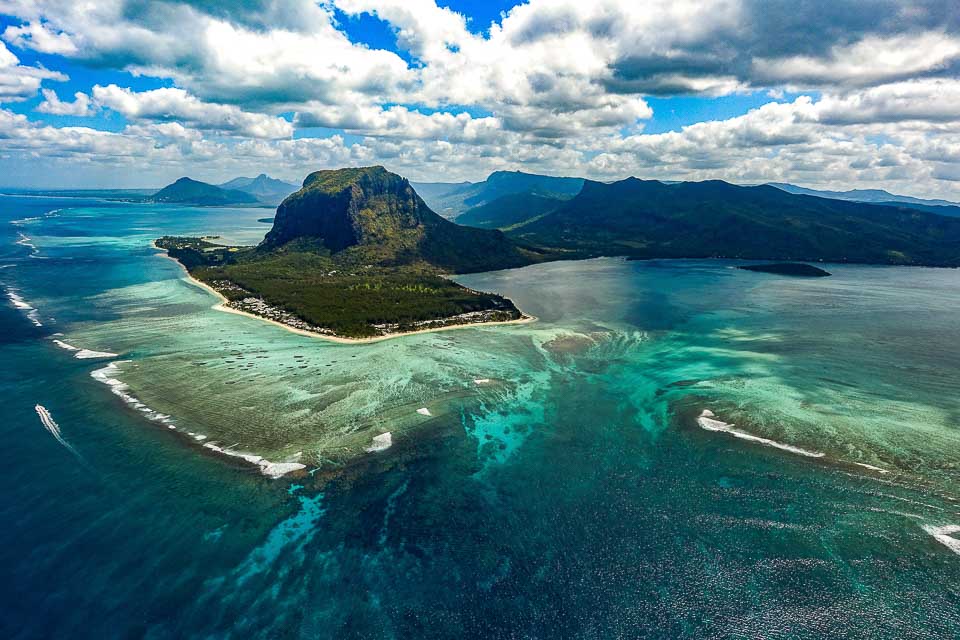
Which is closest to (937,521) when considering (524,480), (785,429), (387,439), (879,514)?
(879,514)

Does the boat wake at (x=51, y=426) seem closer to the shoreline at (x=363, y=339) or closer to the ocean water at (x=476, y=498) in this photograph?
the ocean water at (x=476, y=498)

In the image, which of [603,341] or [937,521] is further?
[603,341]

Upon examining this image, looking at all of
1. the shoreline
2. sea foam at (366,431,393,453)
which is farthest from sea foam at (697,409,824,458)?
the shoreline

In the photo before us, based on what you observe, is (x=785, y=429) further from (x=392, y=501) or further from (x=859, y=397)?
(x=392, y=501)

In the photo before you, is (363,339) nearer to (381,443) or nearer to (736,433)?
(381,443)

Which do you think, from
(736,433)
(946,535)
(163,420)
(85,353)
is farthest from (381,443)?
(85,353)

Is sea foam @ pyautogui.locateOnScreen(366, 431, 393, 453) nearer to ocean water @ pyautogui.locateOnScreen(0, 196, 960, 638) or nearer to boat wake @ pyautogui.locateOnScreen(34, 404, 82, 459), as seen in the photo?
ocean water @ pyautogui.locateOnScreen(0, 196, 960, 638)
